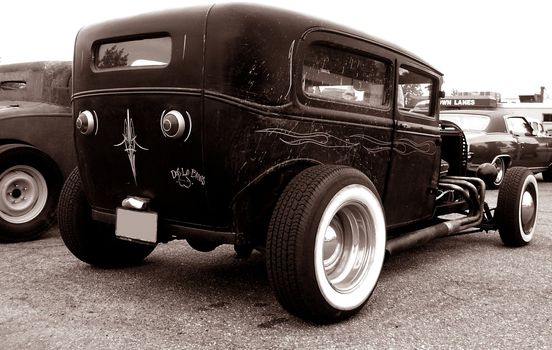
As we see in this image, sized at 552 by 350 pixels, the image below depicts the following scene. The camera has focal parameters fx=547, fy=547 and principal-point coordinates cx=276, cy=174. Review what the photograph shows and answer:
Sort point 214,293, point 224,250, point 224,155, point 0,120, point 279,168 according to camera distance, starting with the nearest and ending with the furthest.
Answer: point 224,155 < point 279,168 < point 214,293 < point 224,250 < point 0,120

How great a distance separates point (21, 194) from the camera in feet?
15.7

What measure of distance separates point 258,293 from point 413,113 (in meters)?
1.67

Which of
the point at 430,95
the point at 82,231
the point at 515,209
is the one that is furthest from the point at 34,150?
the point at 515,209

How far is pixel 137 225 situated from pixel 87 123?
0.62m

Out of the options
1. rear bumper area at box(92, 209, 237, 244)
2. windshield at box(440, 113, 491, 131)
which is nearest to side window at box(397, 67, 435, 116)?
rear bumper area at box(92, 209, 237, 244)

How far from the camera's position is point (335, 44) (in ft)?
9.86

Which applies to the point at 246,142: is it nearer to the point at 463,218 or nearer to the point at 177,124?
the point at 177,124

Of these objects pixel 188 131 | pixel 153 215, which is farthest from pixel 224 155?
pixel 153 215

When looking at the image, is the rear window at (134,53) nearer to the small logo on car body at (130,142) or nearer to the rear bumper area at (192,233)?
the small logo on car body at (130,142)

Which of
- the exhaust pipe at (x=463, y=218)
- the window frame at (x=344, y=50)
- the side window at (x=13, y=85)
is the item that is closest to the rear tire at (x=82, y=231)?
the window frame at (x=344, y=50)

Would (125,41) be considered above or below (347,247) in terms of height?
above

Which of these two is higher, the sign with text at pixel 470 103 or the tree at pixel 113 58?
the sign with text at pixel 470 103

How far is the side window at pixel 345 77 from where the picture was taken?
2919 millimetres

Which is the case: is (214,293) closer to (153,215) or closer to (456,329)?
(153,215)
